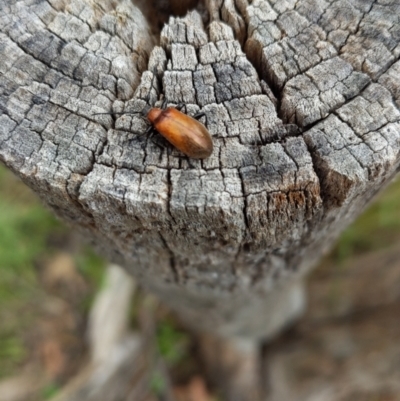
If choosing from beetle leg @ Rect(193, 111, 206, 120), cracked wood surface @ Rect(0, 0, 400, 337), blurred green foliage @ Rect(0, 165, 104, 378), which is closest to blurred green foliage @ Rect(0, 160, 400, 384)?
blurred green foliage @ Rect(0, 165, 104, 378)

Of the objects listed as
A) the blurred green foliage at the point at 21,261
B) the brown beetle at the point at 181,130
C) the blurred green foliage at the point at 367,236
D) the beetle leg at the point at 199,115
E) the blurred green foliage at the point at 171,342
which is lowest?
the blurred green foliage at the point at 21,261

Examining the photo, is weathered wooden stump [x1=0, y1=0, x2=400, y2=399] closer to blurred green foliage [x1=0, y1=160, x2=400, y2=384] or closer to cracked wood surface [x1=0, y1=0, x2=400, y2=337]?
cracked wood surface [x1=0, y1=0, x2=400, y2=337]

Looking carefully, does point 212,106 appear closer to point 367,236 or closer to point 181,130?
point 181,130

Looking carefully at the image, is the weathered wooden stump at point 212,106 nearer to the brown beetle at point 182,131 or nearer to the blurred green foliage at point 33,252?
the brown beetle at point 182,131

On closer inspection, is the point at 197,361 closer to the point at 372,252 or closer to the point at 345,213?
the point at 372,252

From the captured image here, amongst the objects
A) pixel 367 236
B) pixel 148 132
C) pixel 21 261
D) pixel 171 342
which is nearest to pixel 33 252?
pixel 21 261

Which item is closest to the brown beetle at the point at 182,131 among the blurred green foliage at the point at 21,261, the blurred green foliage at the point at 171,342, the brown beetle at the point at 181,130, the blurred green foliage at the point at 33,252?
the brown beetle at the point at 181,130

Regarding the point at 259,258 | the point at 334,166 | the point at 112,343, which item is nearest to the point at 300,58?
the point at 334,166
